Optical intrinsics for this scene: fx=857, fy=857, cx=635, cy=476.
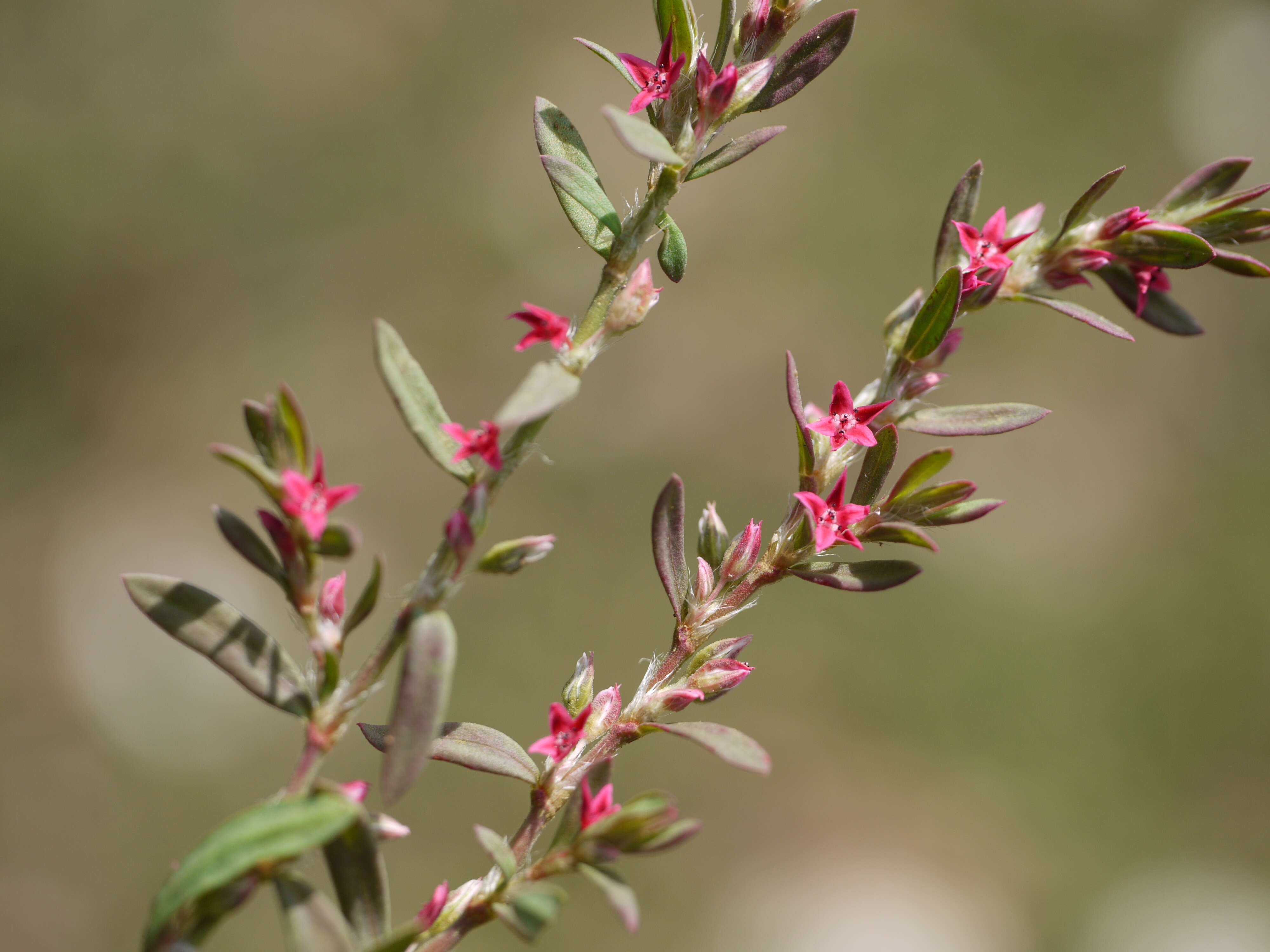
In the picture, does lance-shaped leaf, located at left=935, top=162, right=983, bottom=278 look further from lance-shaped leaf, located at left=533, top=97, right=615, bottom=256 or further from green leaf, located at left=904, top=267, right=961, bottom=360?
lance-shaped leaf, located at left=533, top=97, right=615, bottom=256

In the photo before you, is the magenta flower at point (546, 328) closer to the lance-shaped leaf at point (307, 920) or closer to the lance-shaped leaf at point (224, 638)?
the lance-shaped leaf at point (224, 638)

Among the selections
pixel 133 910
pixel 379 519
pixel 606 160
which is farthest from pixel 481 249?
pixel 133 910

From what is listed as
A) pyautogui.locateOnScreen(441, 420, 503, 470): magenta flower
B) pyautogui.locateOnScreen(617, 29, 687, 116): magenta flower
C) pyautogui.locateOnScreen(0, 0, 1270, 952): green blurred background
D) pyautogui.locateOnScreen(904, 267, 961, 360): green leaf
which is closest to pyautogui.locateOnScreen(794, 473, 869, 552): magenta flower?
pyautogui.locateOnScreen(904, 267, 961, 360): green leaf

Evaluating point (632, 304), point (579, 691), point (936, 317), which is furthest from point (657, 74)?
point (579, 691)

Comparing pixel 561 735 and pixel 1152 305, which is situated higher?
pixel 1152 305

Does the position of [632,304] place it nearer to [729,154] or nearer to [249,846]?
[729,154]

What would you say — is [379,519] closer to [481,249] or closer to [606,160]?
[481,249]
